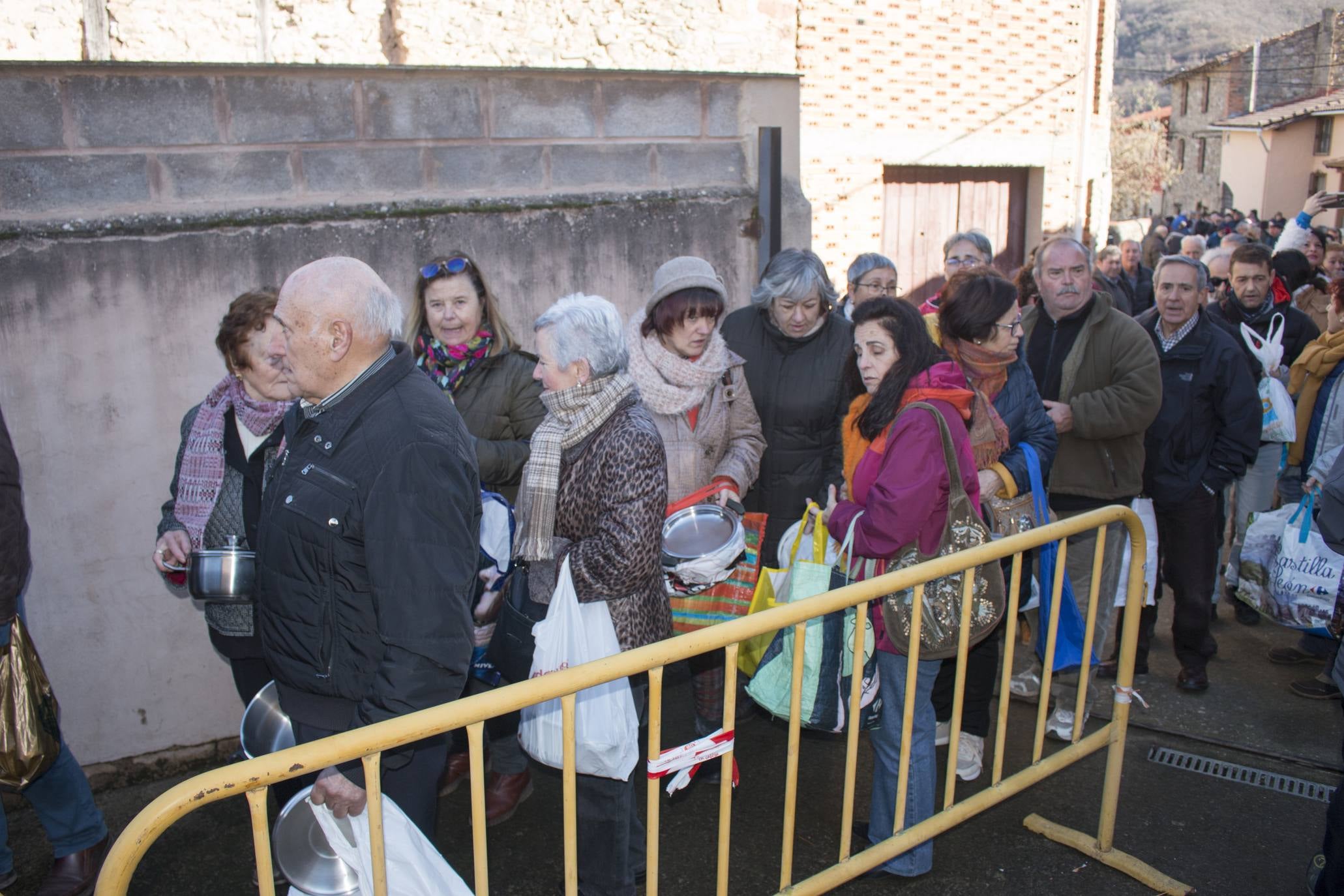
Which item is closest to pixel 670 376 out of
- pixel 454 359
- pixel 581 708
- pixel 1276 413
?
pixel 454 359

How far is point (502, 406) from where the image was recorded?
374cm

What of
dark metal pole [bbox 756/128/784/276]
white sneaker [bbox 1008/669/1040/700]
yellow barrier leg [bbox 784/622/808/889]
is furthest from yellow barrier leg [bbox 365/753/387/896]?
dark metal pole [bbox 756/128/784/276]

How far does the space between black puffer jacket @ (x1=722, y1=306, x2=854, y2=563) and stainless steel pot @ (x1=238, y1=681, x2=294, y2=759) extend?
1891 mm

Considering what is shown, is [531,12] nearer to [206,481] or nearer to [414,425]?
[206,481]

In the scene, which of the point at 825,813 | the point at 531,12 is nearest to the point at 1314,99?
the point at 531,12

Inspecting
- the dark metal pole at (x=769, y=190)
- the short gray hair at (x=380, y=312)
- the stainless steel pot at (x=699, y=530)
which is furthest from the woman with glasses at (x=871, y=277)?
the short gray hair at (x=380, y=312)

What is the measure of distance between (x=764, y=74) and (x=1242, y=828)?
3.72 meters

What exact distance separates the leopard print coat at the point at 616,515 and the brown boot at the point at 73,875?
1.83 metres

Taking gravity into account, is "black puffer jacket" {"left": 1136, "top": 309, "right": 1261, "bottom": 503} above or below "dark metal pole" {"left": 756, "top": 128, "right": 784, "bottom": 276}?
below

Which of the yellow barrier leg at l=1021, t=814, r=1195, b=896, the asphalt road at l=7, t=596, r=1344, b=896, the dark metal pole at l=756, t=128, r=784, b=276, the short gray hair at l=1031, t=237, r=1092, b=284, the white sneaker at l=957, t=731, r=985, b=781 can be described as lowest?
the asphalt road at l=7, t=596, r=1344, b=896

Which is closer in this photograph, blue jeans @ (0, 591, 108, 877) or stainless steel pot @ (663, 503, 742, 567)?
blue jeans @ (0, 591, 108, 877)

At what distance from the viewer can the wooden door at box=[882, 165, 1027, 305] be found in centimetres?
1090

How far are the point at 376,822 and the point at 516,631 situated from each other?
1.10 metres

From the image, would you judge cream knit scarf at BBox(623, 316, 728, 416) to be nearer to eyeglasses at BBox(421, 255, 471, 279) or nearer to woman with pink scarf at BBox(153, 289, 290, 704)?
eyeglasses at BBox(421, 255, 471, 279)
